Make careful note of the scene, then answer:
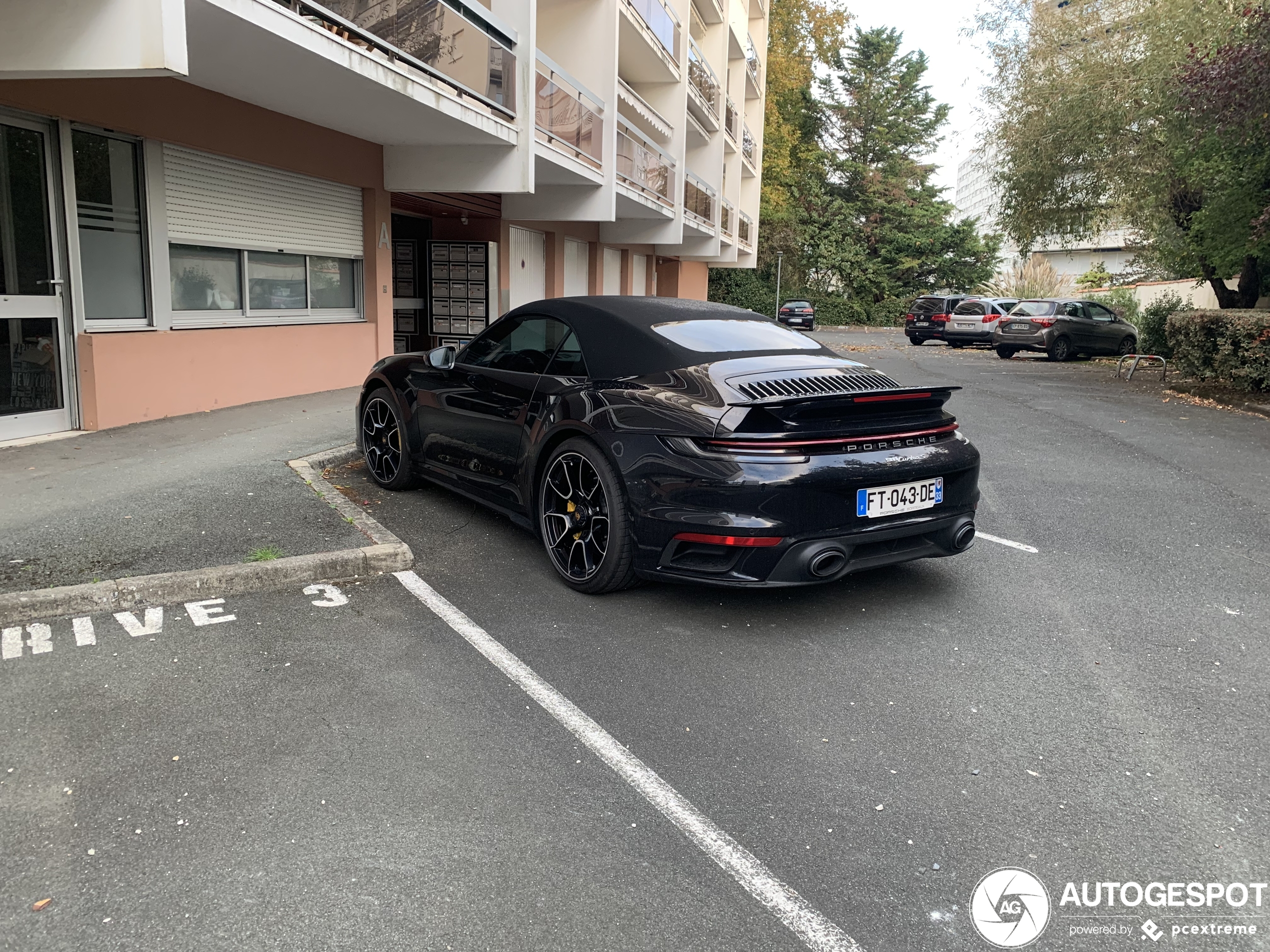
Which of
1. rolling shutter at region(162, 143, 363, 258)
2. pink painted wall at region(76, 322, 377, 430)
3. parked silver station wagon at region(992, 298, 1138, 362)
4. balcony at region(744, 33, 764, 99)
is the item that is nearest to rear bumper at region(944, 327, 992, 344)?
parked silver station wagon at region(992, 298, 1138, 362)

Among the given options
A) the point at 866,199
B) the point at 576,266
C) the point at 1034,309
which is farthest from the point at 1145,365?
the point at 866,199

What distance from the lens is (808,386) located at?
4.64 m

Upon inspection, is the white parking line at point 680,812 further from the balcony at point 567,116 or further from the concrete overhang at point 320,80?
the balcony at point 567,116

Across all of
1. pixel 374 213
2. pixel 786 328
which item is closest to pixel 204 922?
pixel 786 328

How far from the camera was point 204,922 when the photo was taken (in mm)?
2383

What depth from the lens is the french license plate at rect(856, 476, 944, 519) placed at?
4.43m

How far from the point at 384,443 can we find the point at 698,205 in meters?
20.8

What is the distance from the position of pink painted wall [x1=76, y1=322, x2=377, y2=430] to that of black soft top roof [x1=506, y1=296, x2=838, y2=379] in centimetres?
480

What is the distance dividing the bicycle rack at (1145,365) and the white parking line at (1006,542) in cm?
1402

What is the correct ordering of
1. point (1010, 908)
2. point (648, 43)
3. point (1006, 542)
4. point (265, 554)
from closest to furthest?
1. point (1010, 908)
2. point (265, 554)
3. point (1006, 542)
4. point (648, 43)

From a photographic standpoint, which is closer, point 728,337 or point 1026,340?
point 728,337

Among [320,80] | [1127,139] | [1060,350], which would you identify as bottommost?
[1060,350]

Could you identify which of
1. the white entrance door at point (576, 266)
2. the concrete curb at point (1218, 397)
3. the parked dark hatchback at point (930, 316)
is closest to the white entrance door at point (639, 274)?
the white entrance door at point (576, 266)

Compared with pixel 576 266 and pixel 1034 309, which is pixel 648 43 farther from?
pixel 1034 309
